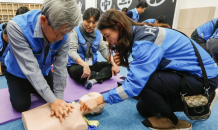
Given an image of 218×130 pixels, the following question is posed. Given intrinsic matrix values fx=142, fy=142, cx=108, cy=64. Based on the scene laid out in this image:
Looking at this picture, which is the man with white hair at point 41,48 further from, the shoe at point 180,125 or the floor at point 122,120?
the shoe at point 180,125

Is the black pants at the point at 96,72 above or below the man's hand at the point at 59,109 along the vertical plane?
below

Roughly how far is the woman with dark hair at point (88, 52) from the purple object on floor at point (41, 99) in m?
0.08

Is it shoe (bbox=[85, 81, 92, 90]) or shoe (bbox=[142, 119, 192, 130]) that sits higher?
shoe (bbox=[142, 119, 192, 130])

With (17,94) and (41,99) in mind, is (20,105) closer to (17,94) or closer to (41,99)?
(17,94)

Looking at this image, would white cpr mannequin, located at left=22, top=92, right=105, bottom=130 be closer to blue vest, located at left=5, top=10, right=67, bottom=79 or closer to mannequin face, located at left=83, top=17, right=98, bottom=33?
blue vest, located at left=5, top=10, right=67, bottom=79

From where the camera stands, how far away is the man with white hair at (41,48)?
710mm

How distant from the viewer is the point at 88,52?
1883mm

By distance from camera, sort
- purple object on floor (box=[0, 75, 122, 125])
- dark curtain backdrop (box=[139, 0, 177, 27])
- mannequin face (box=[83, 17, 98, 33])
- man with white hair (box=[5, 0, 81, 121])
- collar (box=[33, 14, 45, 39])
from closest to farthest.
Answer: man with white hair (box=[5, 0, 81, 121])
collar (box=[33, 14, 45, 39])
purple object on floor (box=[0, 75, 122, 125])
mannequin face (box=[83, 17, 98, 33])
dark curtain backdrop (box=[139, 0, 177, 27])

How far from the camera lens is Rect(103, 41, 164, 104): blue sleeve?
2.76 ft

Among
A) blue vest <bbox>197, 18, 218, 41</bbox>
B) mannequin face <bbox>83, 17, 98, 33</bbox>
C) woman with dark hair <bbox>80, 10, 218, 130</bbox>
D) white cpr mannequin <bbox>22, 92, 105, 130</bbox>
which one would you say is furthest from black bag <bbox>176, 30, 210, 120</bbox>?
blue vest <bbox>197, 18, 218, 41</bbox>

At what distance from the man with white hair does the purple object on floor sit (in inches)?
3.0

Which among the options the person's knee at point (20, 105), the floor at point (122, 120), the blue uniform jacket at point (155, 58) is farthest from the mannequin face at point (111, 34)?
the person's knee at point (20, 105)

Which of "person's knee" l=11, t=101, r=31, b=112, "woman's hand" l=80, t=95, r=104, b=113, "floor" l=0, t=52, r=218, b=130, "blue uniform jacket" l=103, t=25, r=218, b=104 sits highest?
"blue uniform jacket" l=103, t=25, r=218, b=104

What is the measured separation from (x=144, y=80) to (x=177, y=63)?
0.83ft
